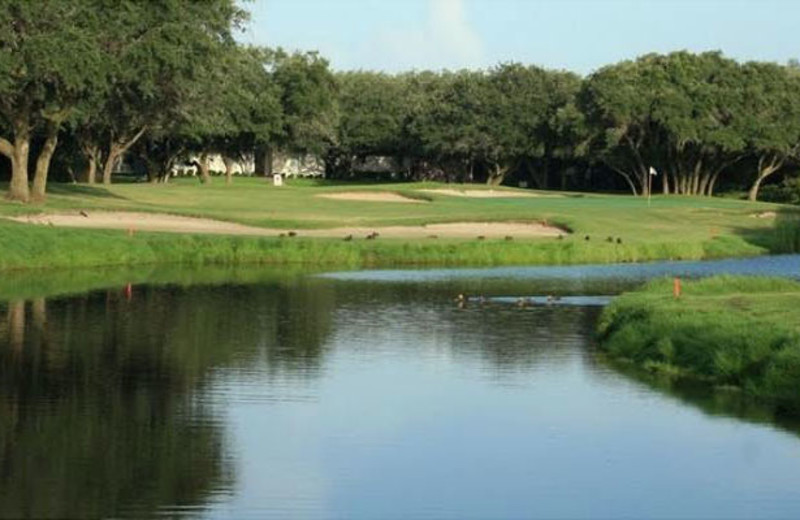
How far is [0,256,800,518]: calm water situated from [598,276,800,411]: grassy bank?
624 mm

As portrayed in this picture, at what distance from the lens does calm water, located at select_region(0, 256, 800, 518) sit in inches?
733

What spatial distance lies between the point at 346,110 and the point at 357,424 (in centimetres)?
11969

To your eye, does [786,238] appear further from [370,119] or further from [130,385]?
[370,119]

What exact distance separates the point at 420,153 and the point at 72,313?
10028 cm

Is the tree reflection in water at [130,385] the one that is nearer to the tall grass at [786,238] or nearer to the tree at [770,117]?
the tall grass at [786,238]

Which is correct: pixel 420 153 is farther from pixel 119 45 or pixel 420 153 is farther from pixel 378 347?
pixel 378 347

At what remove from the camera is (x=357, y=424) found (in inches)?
926

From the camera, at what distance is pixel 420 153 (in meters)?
137

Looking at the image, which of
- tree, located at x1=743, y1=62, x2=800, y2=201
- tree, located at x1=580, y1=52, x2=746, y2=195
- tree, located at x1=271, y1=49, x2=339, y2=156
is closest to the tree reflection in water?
tree, located at x1=580, y1=52, x2=746, y2=195

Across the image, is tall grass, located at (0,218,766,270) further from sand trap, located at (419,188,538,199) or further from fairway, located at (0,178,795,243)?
sand trap, located at (419,188,538,199)

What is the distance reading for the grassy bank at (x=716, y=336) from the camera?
25500 millimetres

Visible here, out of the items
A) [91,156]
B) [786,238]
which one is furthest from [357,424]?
[91,156]

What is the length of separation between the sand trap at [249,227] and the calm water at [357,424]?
21641 millimetres

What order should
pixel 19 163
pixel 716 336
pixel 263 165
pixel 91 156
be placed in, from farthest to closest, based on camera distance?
1. pixel 263 165
2. pixel 91 156
3. pixel 19 163
4. pixel 716 336
